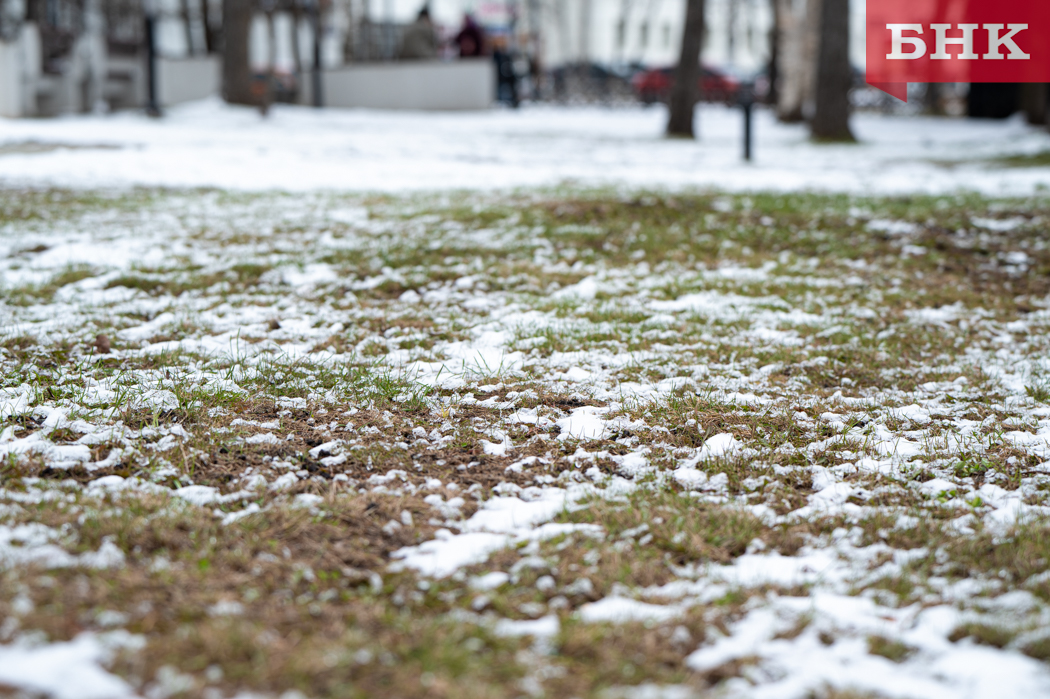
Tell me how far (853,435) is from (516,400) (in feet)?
4.65

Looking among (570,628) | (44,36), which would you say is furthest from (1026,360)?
(44,36)

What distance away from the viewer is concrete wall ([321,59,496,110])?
84.5ft

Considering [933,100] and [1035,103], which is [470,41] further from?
[933,100]

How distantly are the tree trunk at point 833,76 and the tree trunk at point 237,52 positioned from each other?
11.8m

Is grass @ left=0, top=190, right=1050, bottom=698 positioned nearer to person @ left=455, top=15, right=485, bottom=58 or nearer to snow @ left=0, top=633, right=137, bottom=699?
snow @ left=0, top=633, right=137, bottom=699

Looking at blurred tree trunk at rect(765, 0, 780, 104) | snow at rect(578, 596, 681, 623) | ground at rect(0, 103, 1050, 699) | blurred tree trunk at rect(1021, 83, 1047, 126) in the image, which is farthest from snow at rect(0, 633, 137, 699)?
blurred tree trunk at rect(765, 0, 780, 104)

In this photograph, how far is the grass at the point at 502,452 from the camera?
89.2 inches

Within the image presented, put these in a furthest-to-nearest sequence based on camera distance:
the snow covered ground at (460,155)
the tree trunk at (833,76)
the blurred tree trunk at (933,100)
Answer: the blurred tree trunk at (933,100)
the tree trunk at (833,76)
the snow covered ground at (460,155)

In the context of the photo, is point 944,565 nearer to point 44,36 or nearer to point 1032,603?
point 1032,603

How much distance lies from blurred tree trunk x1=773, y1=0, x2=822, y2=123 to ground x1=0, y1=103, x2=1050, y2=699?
1812 centimetres

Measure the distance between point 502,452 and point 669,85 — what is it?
33.8m

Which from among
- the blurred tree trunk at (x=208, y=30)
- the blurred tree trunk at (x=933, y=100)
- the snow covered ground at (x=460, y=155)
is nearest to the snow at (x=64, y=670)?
the snow covered ground at (x=460, y=155)

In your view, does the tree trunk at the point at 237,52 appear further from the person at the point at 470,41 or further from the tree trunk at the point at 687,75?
the tree trunk at the point at 687,75

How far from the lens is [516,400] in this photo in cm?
409
